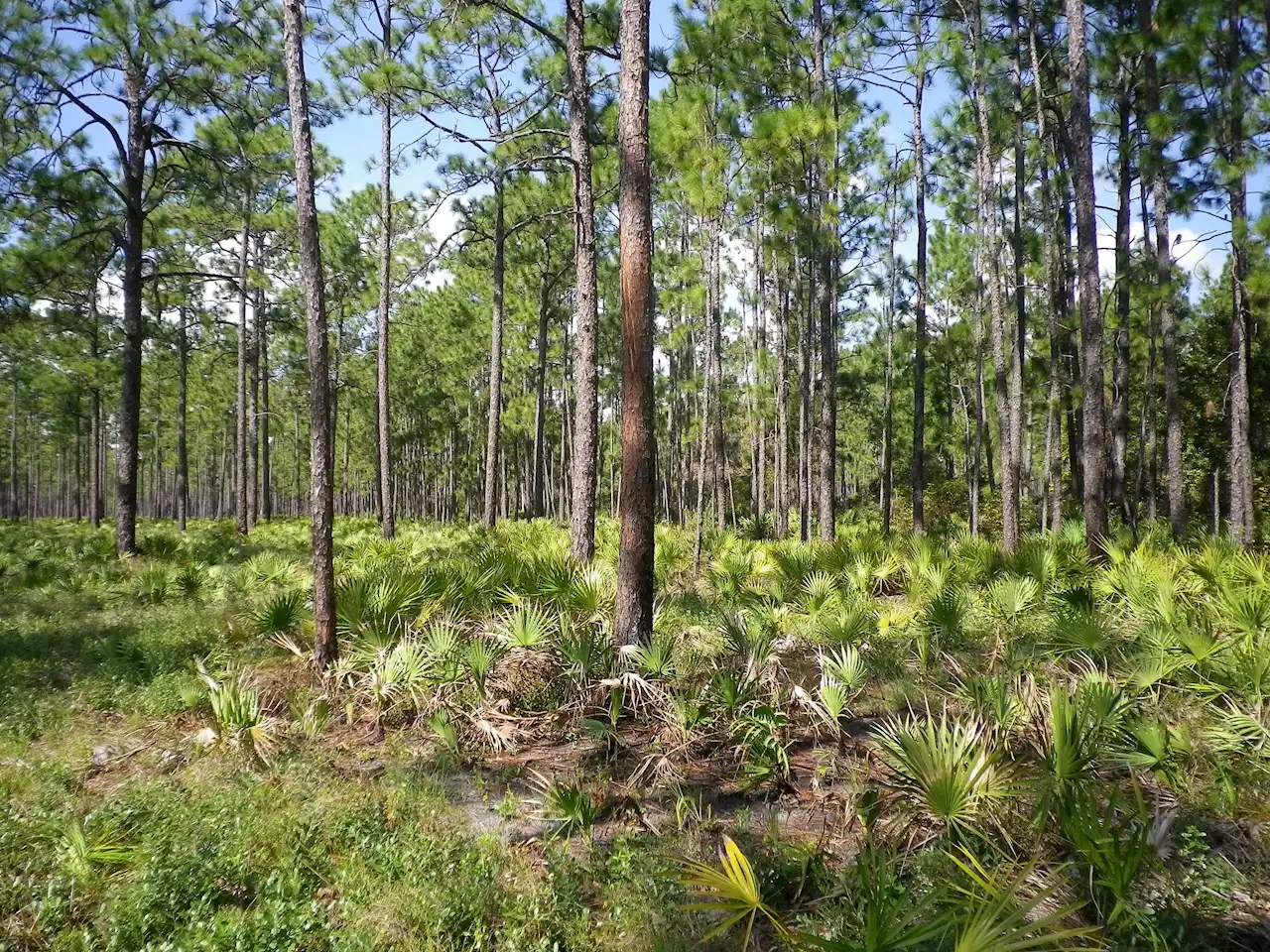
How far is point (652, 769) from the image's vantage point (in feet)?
16.8

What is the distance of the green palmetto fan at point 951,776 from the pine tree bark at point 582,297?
7.38m

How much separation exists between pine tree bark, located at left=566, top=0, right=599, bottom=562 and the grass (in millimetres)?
2714

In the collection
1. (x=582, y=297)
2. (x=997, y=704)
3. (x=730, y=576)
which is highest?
(x=582, y=297)

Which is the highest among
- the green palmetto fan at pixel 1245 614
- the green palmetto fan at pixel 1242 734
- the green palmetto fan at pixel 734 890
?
the green palmetto fan at pixel 1245 614

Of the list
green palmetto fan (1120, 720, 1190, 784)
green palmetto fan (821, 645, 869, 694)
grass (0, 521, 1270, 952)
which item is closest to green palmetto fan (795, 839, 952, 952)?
grass (0, 521, 1270, 952)

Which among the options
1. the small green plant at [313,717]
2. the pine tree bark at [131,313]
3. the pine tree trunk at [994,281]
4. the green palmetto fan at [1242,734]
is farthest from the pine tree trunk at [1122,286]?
the pine tree bark at [131,313]

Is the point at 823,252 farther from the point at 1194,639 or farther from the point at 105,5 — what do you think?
the point at 105,5

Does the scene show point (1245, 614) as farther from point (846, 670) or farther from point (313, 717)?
point (313, 717)

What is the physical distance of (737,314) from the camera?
113ft

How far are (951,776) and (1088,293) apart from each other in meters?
10.0

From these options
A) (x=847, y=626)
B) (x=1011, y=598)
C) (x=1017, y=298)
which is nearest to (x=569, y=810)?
(x=847, y=626)

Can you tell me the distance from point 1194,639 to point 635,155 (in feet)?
21.2

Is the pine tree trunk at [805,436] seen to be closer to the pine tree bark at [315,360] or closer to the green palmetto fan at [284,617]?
the green palmetto fan at [284,617]

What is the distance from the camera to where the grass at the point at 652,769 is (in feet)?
10.8
